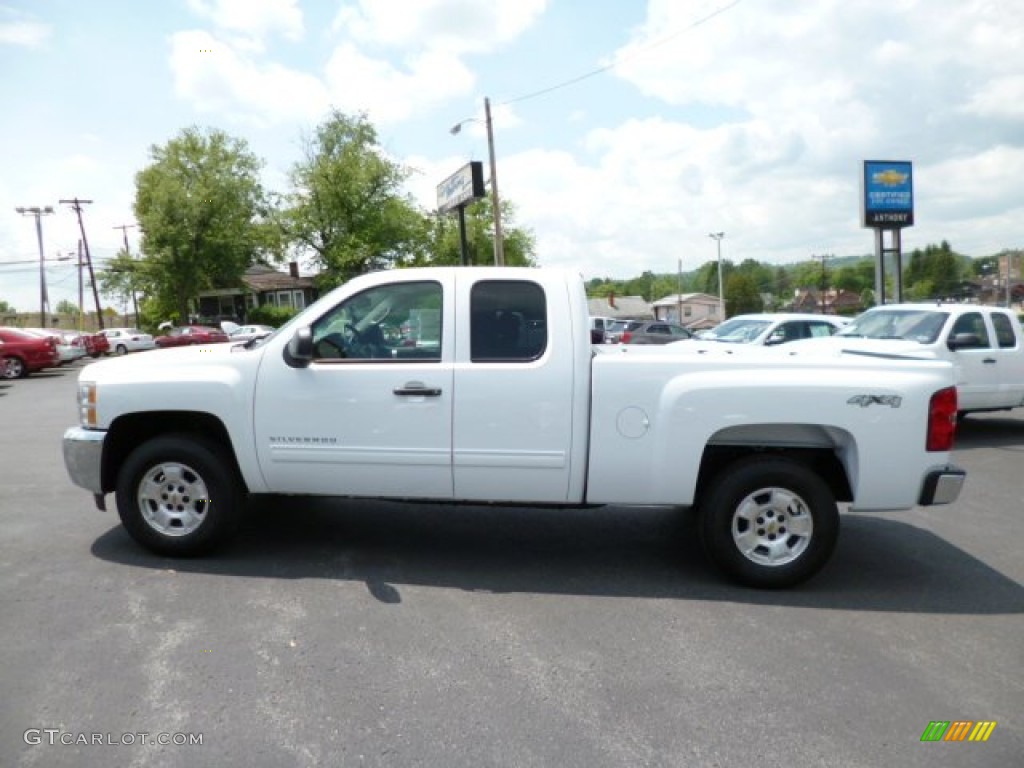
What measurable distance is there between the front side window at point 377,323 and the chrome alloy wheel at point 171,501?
1.25m

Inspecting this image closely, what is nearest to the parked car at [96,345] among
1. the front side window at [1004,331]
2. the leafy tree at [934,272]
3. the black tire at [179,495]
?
the black tire at [179,495]

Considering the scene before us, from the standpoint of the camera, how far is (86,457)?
5.05 m

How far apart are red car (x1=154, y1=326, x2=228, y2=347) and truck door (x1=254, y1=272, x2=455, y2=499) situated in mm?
36616

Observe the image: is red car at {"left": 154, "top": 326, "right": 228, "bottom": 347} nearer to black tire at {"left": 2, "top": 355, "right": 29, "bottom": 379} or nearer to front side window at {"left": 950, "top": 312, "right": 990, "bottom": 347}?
black tire at {"left": 2, "top": 355, "right": 29, "bottom": 379}

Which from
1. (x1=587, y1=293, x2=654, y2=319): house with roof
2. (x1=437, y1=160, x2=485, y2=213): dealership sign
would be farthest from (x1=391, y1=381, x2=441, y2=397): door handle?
(x1=587, y1=293, x2=654, y2=319): house with roof

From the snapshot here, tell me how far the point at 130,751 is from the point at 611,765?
1888mm

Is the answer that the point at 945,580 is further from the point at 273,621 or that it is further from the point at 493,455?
the point at 273,621

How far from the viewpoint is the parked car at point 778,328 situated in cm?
1362

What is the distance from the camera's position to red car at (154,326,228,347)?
129 feet

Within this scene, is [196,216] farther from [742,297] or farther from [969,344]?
[742,297]

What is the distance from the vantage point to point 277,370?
490 cm

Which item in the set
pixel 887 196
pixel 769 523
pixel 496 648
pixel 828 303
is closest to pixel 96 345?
pixel 887 196

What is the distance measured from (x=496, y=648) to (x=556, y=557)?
4.85 feet

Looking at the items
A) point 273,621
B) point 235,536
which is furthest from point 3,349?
point 273,621
